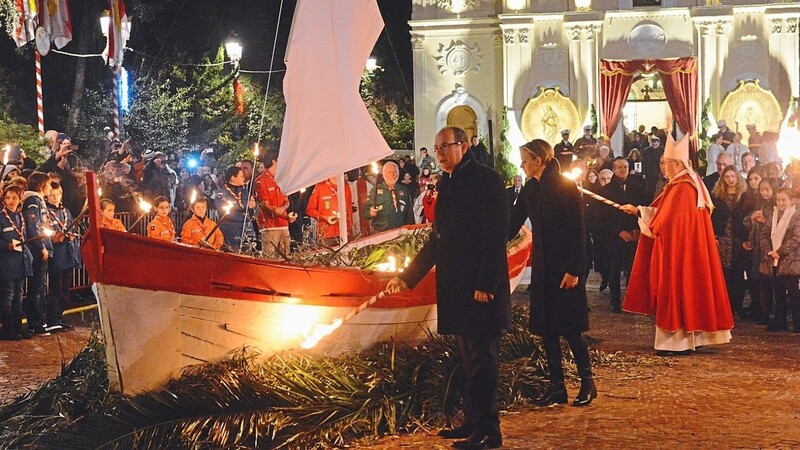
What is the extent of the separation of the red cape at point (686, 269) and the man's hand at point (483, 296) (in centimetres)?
414

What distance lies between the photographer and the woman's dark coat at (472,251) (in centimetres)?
723

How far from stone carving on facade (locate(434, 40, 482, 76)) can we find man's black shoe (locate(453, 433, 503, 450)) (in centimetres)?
2708

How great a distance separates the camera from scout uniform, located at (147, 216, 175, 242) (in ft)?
39.9

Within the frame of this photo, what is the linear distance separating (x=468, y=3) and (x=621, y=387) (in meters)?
25.5

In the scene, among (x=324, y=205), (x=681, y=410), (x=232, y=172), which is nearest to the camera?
(x=681, y=410)

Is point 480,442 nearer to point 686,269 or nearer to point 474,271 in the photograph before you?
point 474,271

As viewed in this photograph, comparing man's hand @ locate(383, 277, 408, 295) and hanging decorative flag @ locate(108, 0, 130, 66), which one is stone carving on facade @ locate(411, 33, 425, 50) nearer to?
hanging decorative flag @ locate(108, 0, 130, 66)

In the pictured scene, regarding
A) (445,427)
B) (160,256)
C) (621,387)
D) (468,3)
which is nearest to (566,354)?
(621,387)

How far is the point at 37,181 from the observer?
13125 mm

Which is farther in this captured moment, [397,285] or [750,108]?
[750,108]

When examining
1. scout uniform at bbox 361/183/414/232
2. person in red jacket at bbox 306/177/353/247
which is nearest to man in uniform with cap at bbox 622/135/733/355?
person in red jacket at bbox 306/177/353/247

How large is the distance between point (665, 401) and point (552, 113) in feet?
80.6

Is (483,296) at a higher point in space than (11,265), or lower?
higher

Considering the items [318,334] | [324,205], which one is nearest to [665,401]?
[318,334]
